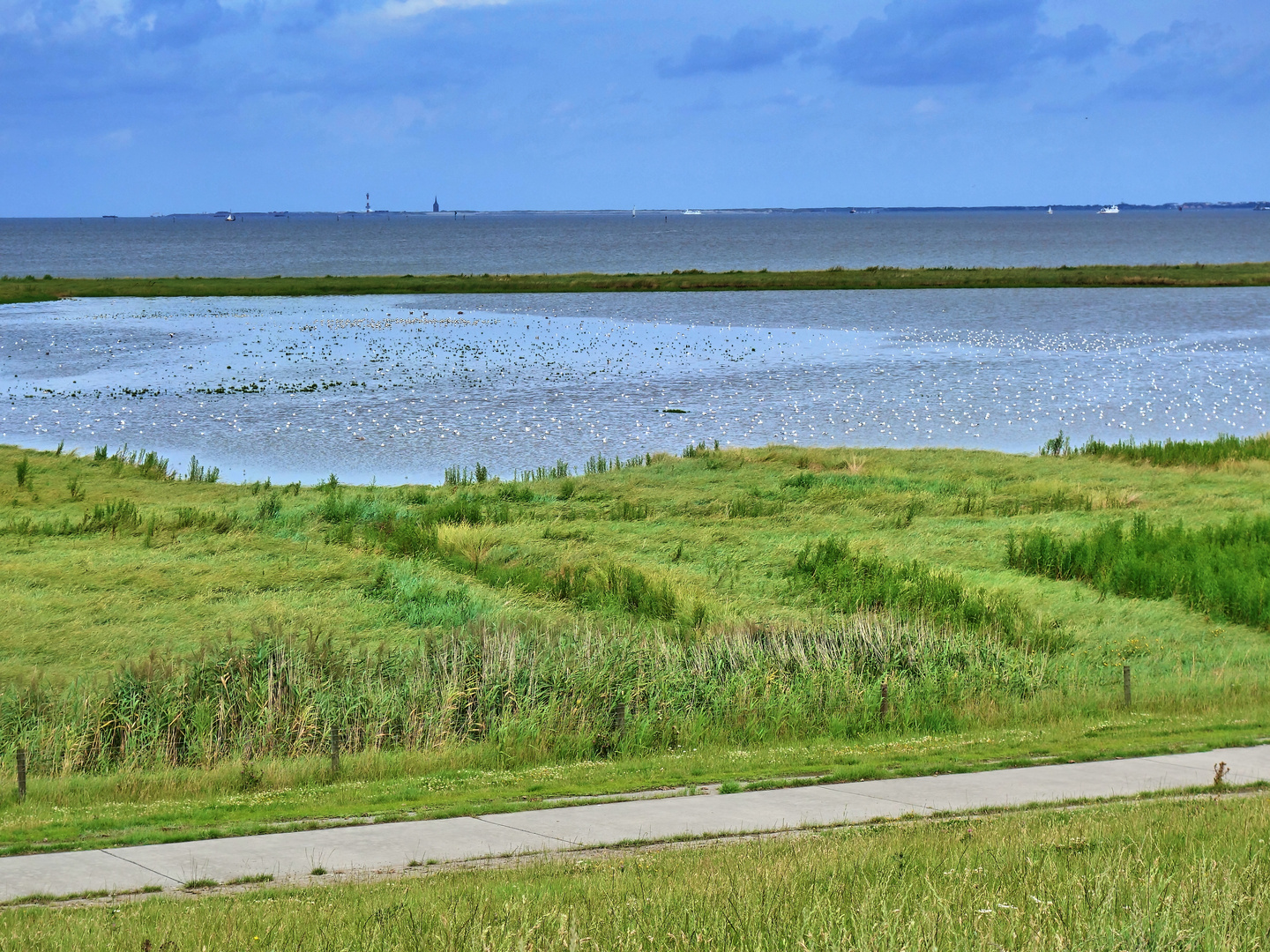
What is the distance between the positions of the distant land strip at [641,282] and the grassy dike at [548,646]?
251ft

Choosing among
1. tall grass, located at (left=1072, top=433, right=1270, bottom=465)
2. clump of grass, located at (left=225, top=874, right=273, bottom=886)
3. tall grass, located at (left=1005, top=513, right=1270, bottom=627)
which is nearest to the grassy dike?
tall grass, located at (left=1005, top=513, right=1270, bottom=627)

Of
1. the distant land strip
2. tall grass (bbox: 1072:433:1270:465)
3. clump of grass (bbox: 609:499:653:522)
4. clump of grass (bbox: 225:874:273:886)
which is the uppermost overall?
the distant land strip

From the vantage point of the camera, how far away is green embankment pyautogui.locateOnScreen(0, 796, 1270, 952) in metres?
6.81

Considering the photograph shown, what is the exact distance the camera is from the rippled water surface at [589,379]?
4212cm

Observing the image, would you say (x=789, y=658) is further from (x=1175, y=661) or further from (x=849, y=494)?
(x=849, y=494)

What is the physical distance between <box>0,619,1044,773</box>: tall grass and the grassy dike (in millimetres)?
47

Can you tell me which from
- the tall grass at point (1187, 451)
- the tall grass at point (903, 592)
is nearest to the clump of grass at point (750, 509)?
the tall grass at point (903, 592)

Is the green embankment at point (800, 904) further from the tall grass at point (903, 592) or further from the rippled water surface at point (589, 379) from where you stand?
the rippled water surface at point (589, 379)

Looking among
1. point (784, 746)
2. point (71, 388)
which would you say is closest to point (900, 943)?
point (784, 746)

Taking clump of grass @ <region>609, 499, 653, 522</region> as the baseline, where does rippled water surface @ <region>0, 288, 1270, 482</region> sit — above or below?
above

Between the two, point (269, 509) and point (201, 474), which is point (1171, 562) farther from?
point (201, 474)

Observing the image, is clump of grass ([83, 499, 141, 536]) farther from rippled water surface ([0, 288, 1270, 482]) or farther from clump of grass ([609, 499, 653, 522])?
clump of grass ([609, 499, 653, 522])

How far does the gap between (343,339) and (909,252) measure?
12106 centimetres

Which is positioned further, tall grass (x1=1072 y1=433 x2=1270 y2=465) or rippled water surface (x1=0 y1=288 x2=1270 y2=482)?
rippled water surface (x1=0 y1=288 x2=1270 y2=482)
